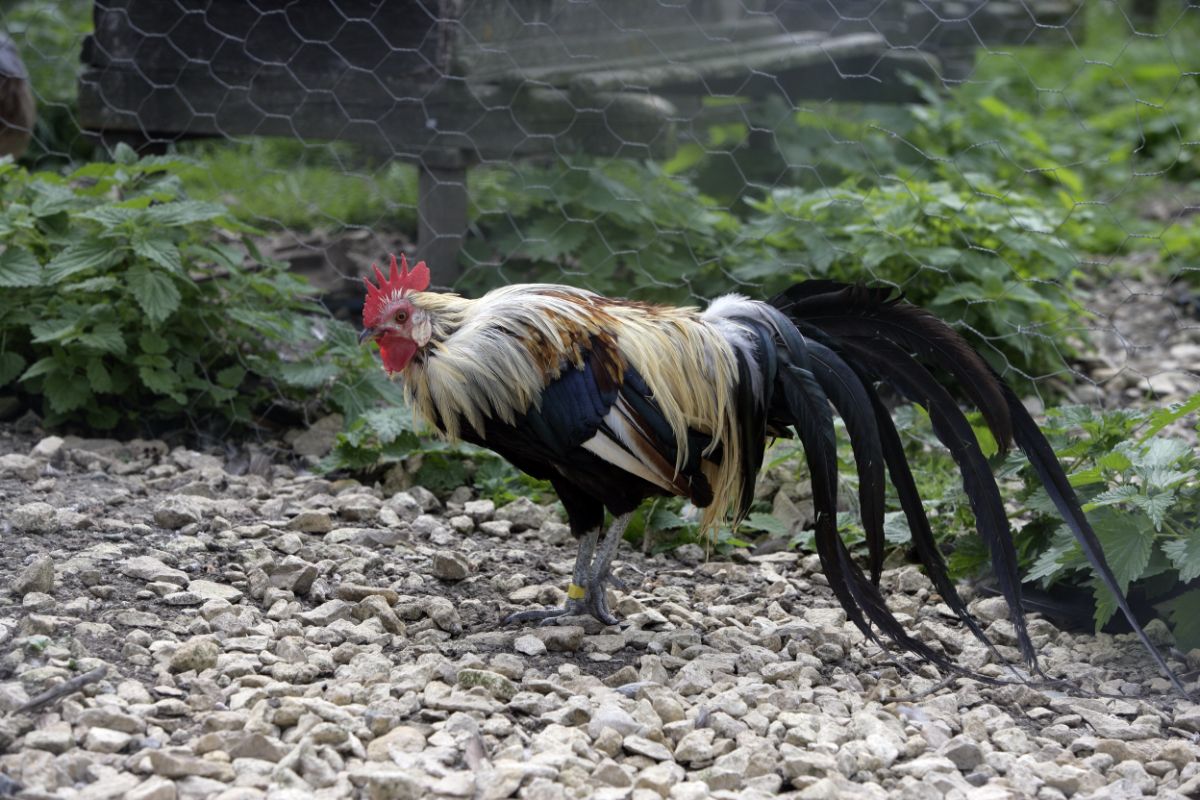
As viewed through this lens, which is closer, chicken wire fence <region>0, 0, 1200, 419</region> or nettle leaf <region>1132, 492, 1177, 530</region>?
nettle leaf <region>1132, 492, 1177, 530</region>

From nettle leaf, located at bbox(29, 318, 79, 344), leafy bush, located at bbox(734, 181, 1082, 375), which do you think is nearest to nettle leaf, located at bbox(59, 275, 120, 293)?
nettle leaf, located at bbox(29, 318, 79, 344)

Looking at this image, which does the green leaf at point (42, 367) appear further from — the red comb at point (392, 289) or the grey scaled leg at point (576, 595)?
the grey scaled leg at point (576, 595)

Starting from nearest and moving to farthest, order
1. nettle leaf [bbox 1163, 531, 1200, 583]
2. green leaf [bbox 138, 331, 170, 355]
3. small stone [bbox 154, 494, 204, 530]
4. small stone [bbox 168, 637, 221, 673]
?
small stone [bbox 168, 637, 221, 673] → nettle leaf [bbox 1163, 531, 1200, 583] → small stone [bbox 154, 494, 204, 530] → green leaf [bbox 138, 331, 170, 355]

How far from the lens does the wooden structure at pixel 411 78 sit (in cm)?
473

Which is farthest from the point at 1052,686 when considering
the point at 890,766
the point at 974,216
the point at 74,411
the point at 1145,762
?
the point at 74,411

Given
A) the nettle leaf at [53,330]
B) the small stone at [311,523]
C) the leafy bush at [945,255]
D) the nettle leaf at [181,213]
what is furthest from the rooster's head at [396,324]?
the leafy bush at [945,255]

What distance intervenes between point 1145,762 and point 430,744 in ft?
4.49

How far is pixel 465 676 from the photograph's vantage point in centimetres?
258

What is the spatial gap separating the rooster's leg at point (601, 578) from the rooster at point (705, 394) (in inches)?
2.3

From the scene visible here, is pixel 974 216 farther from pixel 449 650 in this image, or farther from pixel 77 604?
pixel 77 604

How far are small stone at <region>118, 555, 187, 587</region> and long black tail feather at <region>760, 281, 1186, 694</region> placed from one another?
146cm

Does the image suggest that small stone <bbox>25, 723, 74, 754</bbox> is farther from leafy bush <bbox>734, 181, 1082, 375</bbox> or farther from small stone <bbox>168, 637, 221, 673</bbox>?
leafy bush <bbox>734, 181, 1082, 375</bbox>

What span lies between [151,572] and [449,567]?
0.72 meters

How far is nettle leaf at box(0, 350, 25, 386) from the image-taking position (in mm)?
4062
